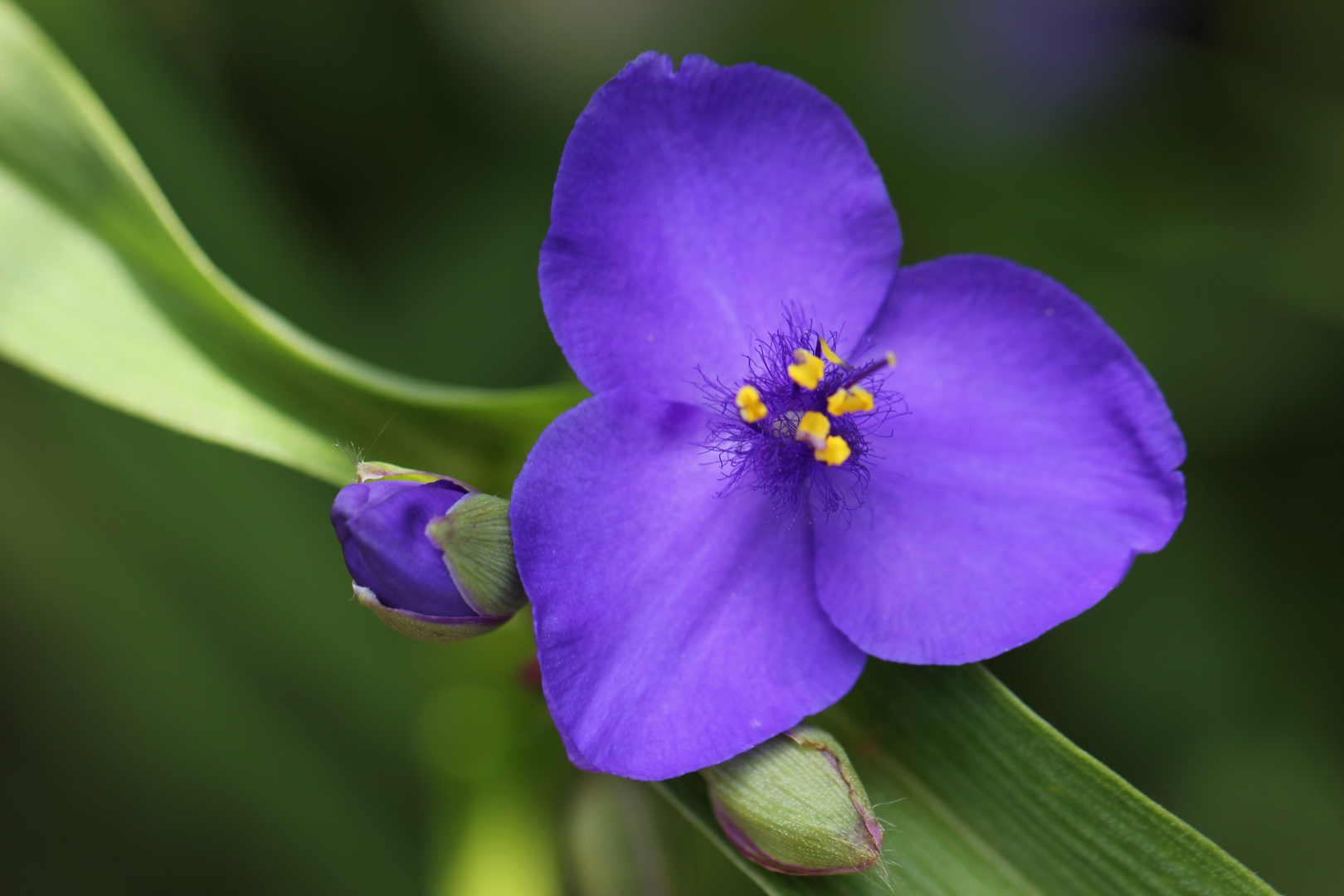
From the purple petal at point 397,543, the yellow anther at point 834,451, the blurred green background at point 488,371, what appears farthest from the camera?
the blurred green background at point 488,371

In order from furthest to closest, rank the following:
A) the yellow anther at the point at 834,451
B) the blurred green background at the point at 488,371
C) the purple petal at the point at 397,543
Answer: the blurred green background at the point at 488,371
the yellow anther at the point at 834,451
the purple petal at the point at 397,543

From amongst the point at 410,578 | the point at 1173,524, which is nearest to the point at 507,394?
the point at 410,578

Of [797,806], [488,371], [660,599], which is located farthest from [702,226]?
[488,371]

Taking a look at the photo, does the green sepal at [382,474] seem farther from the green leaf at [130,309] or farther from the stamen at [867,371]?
the stamen at [867,371]

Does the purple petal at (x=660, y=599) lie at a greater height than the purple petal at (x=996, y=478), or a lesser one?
lesser

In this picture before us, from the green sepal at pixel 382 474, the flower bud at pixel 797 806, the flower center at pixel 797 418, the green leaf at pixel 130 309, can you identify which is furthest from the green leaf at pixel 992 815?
the green leaf at pixel 130 309

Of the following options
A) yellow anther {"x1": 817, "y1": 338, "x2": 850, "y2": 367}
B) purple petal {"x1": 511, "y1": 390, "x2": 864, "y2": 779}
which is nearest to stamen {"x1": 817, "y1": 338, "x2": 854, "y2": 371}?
yellow anther {"x1": 817, "y1": 338, "x2": 850, "y2": 367}

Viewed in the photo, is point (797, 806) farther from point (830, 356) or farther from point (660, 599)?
point (830, 356)
